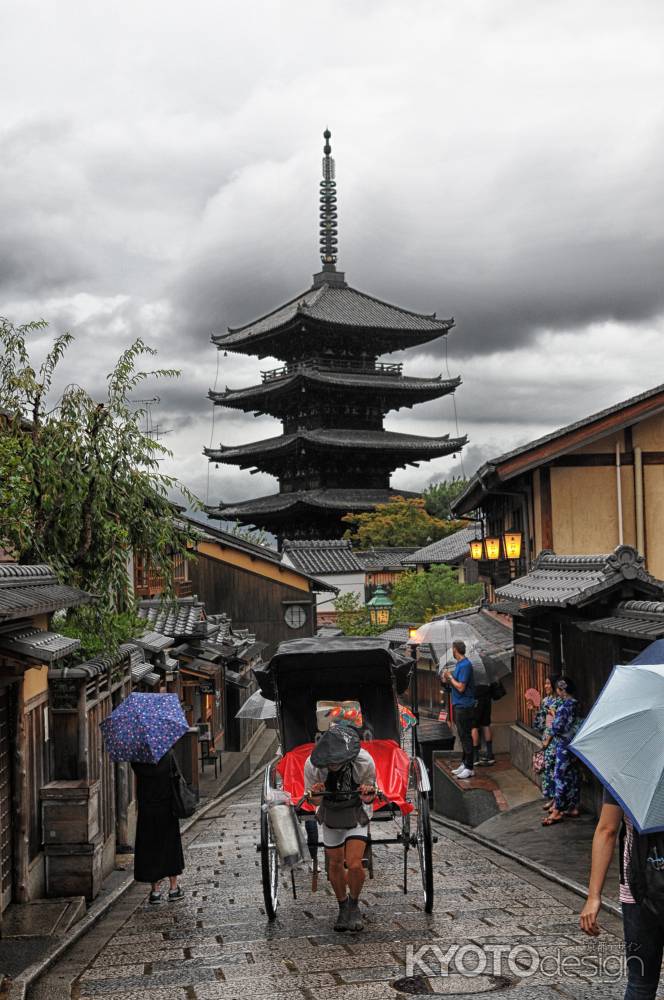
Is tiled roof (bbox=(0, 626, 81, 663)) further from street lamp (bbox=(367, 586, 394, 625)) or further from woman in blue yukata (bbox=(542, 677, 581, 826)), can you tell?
street lamp (bbox=(367, 586, 394, 625))

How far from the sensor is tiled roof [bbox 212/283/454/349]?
52.0m

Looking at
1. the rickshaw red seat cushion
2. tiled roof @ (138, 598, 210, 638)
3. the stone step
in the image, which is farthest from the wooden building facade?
the stone step

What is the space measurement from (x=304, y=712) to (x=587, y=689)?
4202mm

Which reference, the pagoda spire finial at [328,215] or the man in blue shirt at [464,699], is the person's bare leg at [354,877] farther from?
the pagoda spire finial at [328,215]

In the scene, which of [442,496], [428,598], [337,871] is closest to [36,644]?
[337,871]

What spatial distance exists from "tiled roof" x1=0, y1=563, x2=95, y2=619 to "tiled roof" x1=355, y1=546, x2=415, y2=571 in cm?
3582

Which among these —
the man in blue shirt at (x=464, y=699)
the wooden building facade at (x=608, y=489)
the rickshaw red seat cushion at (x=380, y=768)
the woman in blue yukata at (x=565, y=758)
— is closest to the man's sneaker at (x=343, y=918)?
the rickshaw red seat cushion at (x=380, y=768)

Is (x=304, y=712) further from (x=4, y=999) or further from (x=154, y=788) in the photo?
(x=4, y=999)

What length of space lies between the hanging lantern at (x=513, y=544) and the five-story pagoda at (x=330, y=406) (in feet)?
97.5

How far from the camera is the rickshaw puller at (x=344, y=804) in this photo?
7.45m

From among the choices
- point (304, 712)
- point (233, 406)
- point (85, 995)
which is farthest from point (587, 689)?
point (233, 406)

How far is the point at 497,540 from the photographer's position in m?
21.3

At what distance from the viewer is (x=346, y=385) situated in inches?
1987

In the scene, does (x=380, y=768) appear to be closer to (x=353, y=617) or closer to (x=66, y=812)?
(x=66, y=812)
